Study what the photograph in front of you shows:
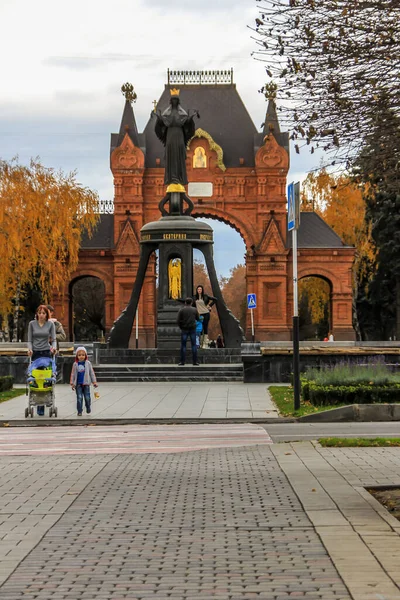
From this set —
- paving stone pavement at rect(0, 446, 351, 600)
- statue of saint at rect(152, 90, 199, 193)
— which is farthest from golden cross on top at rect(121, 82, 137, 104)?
paving stone pavement at rect(0, 446, 351, 600)

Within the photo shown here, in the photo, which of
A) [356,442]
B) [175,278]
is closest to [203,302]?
[175,278]

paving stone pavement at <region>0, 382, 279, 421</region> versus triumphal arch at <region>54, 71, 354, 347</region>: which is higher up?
triumphal arch at <region>54, 71, 354, 347</region>

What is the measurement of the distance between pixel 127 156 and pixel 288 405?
169 feet

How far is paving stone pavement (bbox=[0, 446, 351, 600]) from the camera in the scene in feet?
21.0

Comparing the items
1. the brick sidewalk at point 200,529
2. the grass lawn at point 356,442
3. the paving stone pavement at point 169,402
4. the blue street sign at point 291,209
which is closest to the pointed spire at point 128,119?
the paving stone pavement at point 169,402

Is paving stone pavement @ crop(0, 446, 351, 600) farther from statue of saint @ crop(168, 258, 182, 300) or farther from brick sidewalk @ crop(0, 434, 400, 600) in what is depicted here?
statue of saint @ crop(168, 258, 182, 300)

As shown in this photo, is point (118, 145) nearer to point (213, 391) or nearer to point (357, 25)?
point (213, 391)

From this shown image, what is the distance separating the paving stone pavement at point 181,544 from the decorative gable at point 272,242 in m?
58.3

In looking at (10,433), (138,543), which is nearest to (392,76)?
(138,543)

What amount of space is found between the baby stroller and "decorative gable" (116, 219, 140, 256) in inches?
1952

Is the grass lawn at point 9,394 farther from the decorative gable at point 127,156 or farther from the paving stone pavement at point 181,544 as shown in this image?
the decorative gable at point 127,156

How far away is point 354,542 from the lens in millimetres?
7504

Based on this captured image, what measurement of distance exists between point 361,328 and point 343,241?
768 centimetres

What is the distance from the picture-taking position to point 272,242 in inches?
2739
